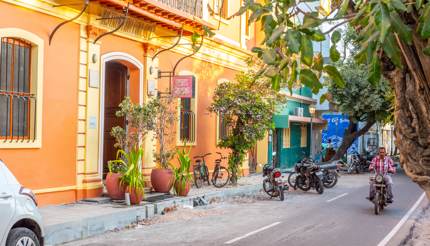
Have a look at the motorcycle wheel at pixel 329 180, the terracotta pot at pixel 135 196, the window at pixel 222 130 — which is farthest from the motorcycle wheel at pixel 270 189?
the terracotta pot at pixel 135 196

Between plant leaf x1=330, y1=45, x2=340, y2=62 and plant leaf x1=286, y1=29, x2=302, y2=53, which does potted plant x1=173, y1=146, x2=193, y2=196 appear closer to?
plant leaf x1=330, y1=45, x2=340, y2=62

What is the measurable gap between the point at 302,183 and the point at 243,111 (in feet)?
10.6

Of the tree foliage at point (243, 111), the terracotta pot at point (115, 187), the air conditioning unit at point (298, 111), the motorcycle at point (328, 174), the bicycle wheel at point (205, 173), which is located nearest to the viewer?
the terracotta pot at point (115, 187)

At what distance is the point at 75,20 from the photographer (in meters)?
12.8

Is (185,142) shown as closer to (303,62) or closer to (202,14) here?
(202,14)

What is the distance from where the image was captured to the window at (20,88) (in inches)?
437

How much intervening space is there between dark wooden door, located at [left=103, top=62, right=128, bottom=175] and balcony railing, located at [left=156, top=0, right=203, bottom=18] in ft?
7.55

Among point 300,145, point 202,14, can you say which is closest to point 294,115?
point 300,145

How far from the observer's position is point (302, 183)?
1861cm

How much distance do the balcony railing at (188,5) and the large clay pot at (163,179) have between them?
466 centimetres

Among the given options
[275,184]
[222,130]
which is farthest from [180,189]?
[222,130]

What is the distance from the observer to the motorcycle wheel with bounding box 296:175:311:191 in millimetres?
18531

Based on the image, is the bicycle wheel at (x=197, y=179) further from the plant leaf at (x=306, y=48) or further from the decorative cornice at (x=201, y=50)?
the plant leaf at (x=306, y=48)

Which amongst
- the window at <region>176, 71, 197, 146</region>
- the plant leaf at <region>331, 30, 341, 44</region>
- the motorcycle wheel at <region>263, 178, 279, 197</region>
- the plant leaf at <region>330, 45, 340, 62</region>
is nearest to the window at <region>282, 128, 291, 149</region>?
the window at <region>176, 71, 197, 146</region>
